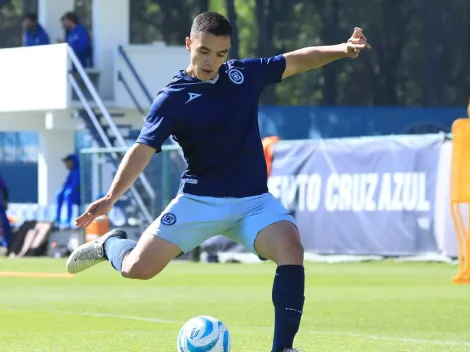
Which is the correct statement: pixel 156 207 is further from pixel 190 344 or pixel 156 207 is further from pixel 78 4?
pixel 190 344

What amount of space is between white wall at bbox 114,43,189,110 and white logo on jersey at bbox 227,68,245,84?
78.7 ft

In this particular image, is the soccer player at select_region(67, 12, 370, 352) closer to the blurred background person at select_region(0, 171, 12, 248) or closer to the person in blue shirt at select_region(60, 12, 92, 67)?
the blurred background person at select_region(0, 171, 12, 248)

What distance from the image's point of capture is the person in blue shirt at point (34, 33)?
32.5 meters

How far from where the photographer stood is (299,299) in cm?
848

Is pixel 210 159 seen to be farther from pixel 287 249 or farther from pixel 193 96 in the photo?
pixel 287 249

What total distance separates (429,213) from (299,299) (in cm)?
1369

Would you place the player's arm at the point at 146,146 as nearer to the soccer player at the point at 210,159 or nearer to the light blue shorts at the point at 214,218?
the soccer player at the point at 210,159

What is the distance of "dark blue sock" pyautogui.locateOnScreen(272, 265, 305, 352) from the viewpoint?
8.35 meters

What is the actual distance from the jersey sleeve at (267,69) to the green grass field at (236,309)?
197cm

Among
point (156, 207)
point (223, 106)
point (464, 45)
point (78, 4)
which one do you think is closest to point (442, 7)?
point (464, 45)

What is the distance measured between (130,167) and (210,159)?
52 cm

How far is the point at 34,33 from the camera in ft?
108

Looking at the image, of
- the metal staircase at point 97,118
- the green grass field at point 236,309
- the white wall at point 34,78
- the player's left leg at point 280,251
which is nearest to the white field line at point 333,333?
the green grass field at point 236,309

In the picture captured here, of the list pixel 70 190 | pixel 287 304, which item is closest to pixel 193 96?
pixel 287 304
